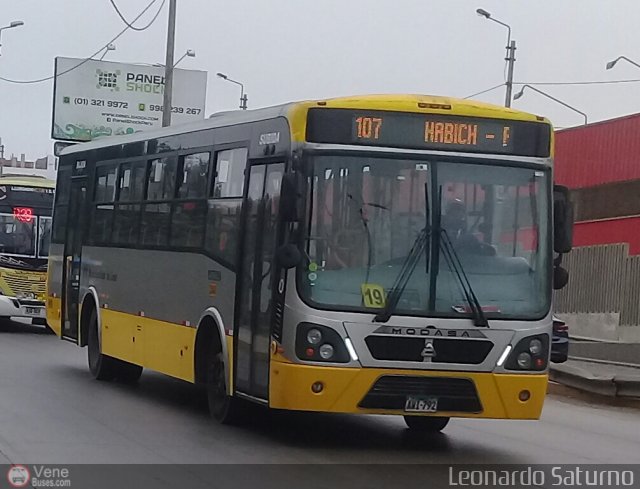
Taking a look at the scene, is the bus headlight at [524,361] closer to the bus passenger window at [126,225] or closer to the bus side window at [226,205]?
the bus side window at [226,205]

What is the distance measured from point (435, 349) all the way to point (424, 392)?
38 centimetres

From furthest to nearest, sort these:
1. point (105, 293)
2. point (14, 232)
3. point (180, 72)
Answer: point (180, 72), point (14, 232), point (105, 293)

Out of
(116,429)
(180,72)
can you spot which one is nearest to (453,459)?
(116,429)

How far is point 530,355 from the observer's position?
37.8 ft

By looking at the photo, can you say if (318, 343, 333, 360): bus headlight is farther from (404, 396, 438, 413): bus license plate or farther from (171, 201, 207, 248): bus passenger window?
(171, 201, 207, 248): bus passenger window

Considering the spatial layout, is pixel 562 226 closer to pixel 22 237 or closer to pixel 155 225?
pixel 155 225

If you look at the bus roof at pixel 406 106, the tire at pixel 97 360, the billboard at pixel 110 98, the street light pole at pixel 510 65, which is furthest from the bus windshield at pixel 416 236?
the billboard at pixel 110 98

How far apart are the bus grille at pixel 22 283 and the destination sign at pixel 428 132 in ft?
51.8

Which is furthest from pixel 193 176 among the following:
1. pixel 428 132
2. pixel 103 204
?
pixel 103 204

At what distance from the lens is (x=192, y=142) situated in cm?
1432

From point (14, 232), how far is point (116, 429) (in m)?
14.5

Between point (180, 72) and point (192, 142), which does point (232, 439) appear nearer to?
point (192, 142)

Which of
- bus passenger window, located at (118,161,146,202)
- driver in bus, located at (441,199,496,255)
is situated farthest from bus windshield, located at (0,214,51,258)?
driver in bus, located at (441,199,496,255)

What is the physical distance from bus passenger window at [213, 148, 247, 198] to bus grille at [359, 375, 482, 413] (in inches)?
107
